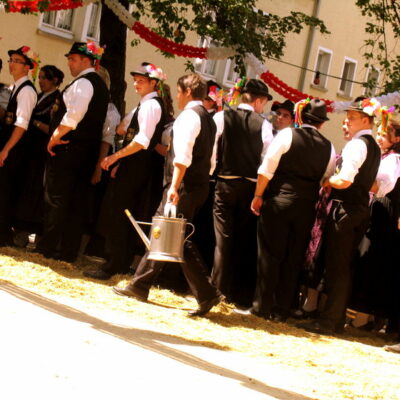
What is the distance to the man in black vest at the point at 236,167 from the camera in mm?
8445

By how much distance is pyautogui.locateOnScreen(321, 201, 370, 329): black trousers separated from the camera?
809 centimetres

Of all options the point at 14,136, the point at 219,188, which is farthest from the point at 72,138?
the point at 219,188

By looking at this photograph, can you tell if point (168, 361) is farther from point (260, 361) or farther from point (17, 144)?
point (17, 144)

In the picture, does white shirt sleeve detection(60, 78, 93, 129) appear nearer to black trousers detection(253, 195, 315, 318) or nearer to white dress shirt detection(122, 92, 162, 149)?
white dress shirt detection(122, 92, 162, 149)

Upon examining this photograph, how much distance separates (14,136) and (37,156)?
1.38ft

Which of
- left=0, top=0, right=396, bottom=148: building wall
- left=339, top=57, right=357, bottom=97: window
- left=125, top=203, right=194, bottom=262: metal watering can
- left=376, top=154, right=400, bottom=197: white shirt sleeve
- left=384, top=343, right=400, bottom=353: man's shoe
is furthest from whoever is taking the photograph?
left=339, top=57, right=357, bottom=97: window

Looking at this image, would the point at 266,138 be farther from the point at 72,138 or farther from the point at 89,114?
the point at 72,138

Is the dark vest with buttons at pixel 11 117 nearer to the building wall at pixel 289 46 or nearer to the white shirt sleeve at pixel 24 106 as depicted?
the white shirt sleeve at pixel 24 106

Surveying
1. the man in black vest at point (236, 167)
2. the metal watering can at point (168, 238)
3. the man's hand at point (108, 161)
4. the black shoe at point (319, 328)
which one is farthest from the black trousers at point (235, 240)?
the metal watering can at point (168, 238)

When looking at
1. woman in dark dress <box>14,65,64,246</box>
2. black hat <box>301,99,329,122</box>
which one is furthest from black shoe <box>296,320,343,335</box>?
woman in dark dress <box>14,65,64,246</box>

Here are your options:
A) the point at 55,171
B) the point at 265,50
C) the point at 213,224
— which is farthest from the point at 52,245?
the point at 265,50

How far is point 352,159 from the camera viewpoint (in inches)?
311

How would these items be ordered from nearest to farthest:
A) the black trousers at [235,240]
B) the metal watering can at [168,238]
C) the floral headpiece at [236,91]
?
the metal watering can at [168,238], the black trousers at [235,240], the floral headpiece at [236,91]

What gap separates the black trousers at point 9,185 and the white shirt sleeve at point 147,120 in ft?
5.13
